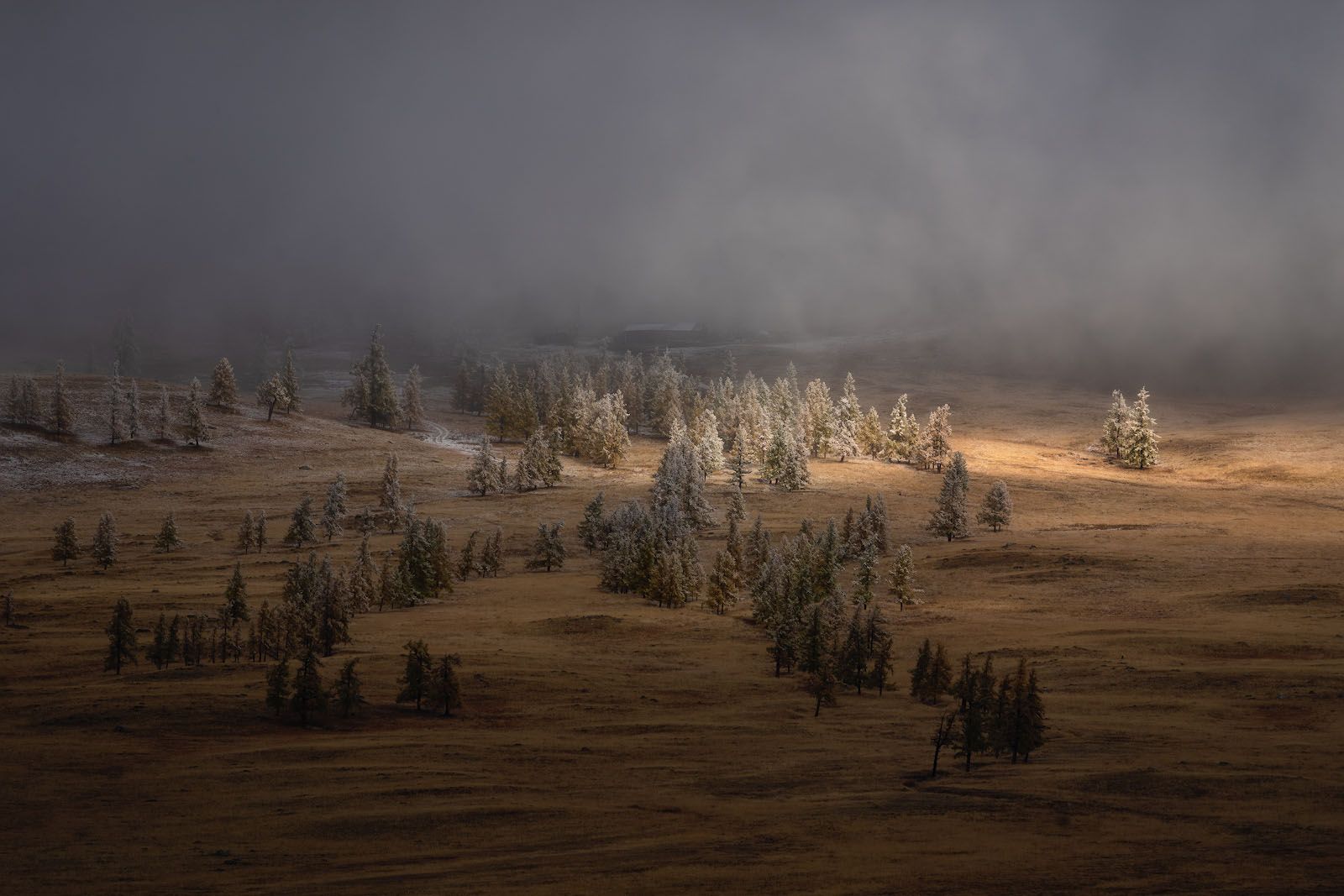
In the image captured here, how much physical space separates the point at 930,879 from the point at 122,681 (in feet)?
94.3

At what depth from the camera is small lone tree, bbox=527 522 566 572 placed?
6912cm

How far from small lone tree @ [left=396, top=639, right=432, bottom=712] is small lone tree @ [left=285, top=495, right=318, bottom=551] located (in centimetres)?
4829

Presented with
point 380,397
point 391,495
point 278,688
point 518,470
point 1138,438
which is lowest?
point 278,688

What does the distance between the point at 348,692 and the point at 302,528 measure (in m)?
49.7

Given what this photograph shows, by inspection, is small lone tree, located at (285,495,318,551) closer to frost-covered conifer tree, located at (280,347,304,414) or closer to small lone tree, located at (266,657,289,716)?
small lone tree, located at (266,657,289,716)

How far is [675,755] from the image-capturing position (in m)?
26.3

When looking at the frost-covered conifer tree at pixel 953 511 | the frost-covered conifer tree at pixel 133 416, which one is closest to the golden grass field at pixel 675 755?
the frost-covered conifer tree at pixel 953 511

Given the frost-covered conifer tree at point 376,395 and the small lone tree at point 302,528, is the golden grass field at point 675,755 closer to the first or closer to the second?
the small lone tree at point 302,528

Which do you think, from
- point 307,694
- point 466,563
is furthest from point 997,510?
point 307,694

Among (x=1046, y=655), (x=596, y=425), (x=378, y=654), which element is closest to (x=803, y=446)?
(x=596, y=425)

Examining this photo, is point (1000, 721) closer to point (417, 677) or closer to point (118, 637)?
point (417, 677)

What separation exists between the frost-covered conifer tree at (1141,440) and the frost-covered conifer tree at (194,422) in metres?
130

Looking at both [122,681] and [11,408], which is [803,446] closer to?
[122,681]

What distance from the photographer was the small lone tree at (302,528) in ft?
246
